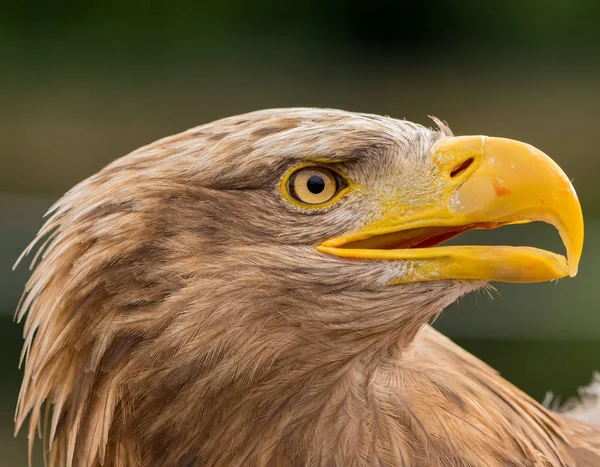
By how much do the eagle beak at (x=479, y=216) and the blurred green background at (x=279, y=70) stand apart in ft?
10.7

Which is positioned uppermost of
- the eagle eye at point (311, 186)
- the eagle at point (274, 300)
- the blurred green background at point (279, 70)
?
the blurred green background at point (279, 70)

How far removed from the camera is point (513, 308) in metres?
3.94

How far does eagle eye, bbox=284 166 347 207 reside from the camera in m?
1.31

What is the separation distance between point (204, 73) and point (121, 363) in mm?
4160

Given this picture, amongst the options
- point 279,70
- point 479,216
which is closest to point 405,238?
point 479,216

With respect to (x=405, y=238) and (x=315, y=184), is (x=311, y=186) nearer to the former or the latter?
(x=315, y=184)

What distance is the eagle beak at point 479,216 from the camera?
1.21 metres

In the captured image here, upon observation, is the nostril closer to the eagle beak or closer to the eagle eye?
the eagle beak

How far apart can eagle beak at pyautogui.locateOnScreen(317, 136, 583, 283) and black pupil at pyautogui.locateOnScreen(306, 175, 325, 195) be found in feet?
0.26

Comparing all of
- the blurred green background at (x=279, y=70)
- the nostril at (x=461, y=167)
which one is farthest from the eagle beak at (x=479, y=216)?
the blurred green background at (x=279, y=70)

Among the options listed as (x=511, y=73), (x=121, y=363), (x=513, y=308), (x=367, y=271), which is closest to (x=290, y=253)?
(x=367, y=271)

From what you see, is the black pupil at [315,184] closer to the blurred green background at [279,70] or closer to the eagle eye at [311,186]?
the eagle eye at [311,186]

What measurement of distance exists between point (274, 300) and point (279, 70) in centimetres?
428

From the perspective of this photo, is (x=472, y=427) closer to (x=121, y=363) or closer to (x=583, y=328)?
(x=121, y=363)
